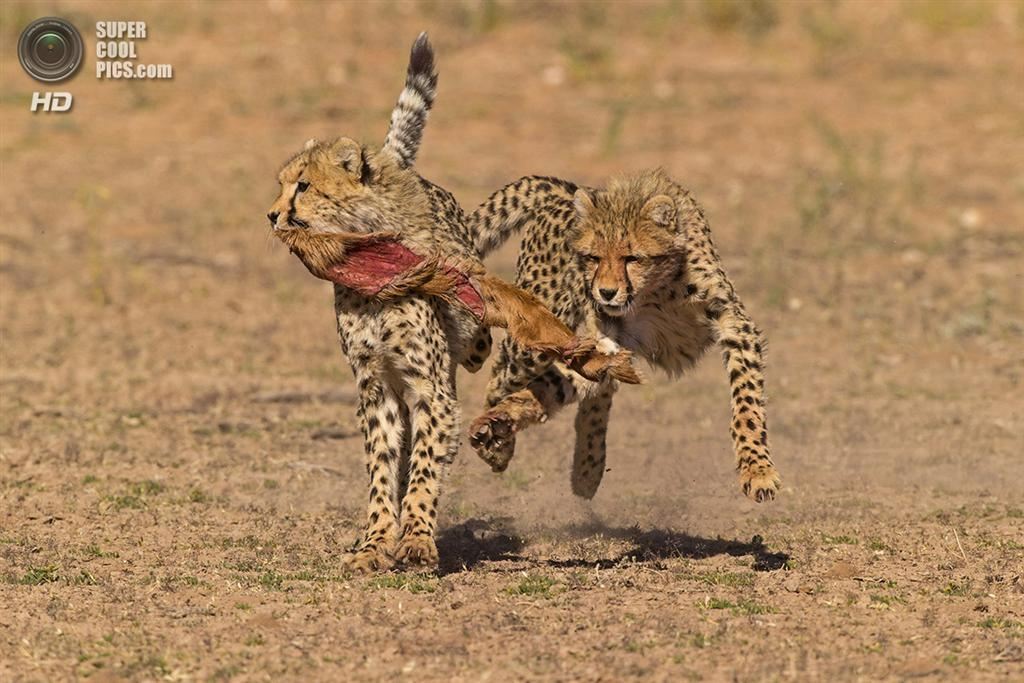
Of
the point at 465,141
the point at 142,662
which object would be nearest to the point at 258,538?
the point at 142,662

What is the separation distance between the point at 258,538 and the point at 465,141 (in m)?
9.46

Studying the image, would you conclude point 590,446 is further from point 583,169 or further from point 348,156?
point 583,169

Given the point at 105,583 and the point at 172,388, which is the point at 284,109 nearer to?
the point at 172,388

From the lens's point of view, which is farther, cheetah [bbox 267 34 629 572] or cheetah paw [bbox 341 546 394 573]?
cheetah [bbox 267 34 629 572]

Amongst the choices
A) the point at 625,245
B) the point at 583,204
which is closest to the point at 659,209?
the point at 625,245

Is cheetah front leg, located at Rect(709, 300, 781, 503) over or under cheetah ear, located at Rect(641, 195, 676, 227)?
under

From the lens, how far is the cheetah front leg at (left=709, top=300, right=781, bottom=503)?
6094 millimetres

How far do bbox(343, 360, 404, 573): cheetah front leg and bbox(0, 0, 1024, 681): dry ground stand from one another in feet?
1.02

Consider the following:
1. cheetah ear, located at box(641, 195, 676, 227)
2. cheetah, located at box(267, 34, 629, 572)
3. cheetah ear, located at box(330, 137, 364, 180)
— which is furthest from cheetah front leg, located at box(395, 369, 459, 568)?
cheetah ear, located at box(641, 195, 676, 227)

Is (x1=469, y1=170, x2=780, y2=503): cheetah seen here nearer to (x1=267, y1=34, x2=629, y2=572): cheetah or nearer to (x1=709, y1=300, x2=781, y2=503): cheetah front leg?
(x1=709, y1=300, x2=781, y2=503): cheetah front leg

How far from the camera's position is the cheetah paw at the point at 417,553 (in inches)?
237

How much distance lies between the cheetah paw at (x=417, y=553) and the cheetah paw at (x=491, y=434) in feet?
1.73

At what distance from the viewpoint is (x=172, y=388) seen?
9.78 m

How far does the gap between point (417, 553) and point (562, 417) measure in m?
3.58
